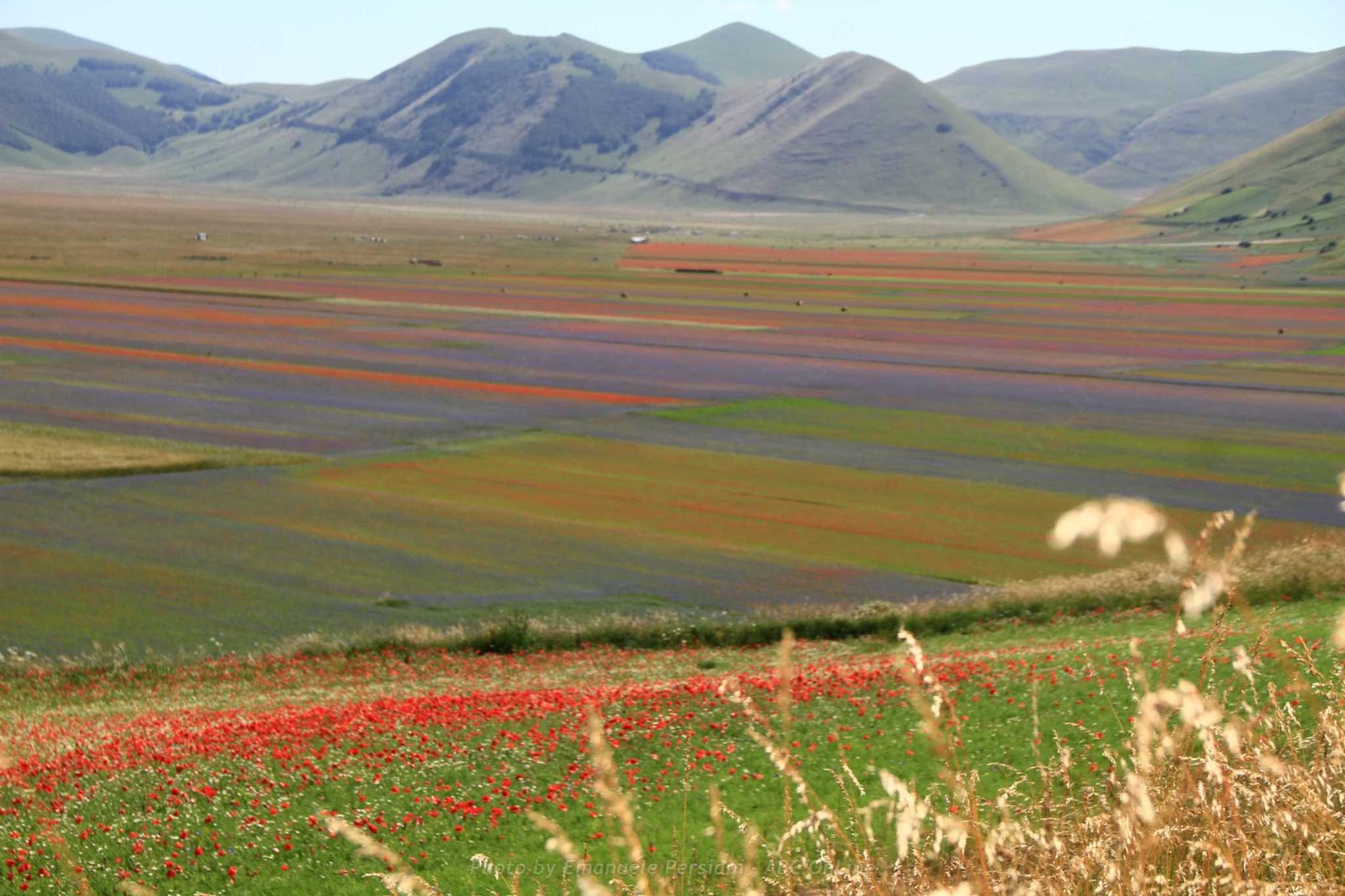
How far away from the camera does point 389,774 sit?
17.8m

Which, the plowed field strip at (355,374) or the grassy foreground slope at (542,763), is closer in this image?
the grassy foreground slope at (542,763)

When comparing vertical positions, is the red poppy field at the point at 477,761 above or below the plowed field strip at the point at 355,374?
above

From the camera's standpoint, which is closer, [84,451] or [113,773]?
[113,773]

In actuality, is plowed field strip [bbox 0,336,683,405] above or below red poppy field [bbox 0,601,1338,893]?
below

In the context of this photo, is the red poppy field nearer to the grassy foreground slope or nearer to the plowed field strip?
the grassy foreground slope

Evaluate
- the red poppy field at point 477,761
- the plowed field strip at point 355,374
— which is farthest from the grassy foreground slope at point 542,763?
the plowed field strip at point 355,374

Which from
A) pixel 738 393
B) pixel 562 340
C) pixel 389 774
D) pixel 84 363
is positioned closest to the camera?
pixel 389 774

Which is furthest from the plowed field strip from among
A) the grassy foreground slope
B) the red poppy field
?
the red poppy field

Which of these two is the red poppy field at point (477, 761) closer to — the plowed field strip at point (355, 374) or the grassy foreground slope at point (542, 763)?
the grassy foreground slope at point (542, 763)

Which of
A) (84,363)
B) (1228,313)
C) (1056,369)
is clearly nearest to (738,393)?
(1056,369)

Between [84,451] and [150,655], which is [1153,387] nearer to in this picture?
[84,451]

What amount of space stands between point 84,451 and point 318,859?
3869cm

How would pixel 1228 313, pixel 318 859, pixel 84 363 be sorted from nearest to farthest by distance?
pixel 318 859, pixel 84 363, pixel 1228 313

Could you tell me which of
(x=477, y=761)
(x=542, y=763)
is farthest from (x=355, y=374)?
(x=542, y=763)
